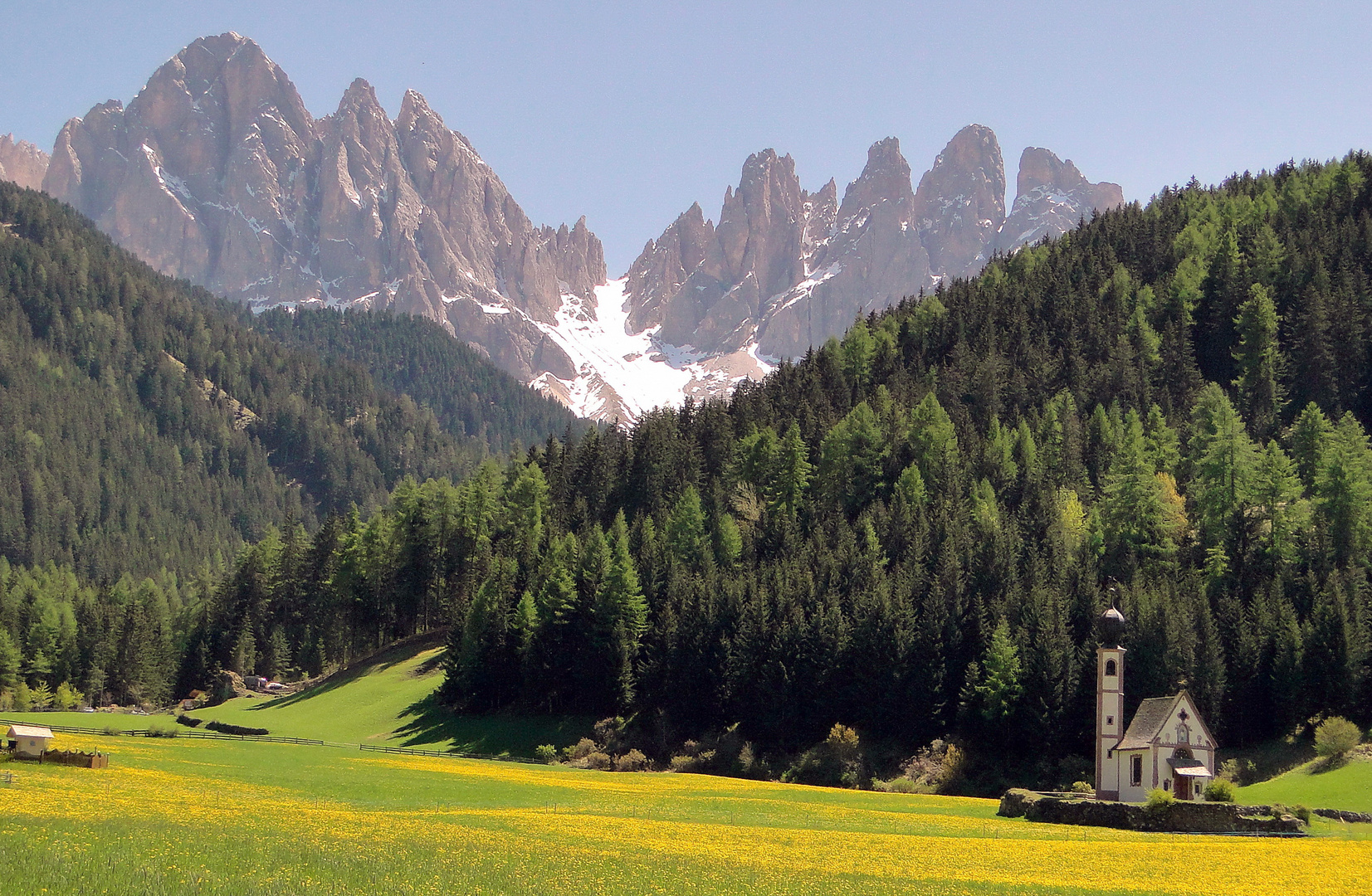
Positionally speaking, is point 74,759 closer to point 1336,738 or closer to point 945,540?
point 1336,738

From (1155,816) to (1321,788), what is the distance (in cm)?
1500

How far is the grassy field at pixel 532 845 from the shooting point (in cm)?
2992

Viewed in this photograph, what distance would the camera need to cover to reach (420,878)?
3033 cm

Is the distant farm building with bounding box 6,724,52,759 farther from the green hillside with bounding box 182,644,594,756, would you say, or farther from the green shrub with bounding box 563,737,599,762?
the green shrub with bounding box 563,737,599,762

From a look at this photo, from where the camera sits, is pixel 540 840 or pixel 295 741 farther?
pixel 295 741

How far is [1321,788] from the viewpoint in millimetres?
60281

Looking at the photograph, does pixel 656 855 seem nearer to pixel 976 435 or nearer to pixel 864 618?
pixel 864 618

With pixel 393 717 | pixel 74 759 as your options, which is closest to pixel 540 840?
pixel 74 759

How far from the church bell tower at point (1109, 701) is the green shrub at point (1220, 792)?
677 cm

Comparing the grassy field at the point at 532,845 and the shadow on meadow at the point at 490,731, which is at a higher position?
the shadow on meadow at the point at 490,731

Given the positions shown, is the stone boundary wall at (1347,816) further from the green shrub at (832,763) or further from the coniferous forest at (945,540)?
the green shrub at (832,763)

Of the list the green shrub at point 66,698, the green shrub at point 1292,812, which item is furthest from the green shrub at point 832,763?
the green shrub at point 66,698

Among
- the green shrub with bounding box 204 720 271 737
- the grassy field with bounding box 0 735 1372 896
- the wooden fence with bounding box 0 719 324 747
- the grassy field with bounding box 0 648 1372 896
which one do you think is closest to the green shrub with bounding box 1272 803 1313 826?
the grassy field with bounding box 0 648 1372 896

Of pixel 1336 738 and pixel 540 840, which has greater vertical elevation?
pixel 1336 738
